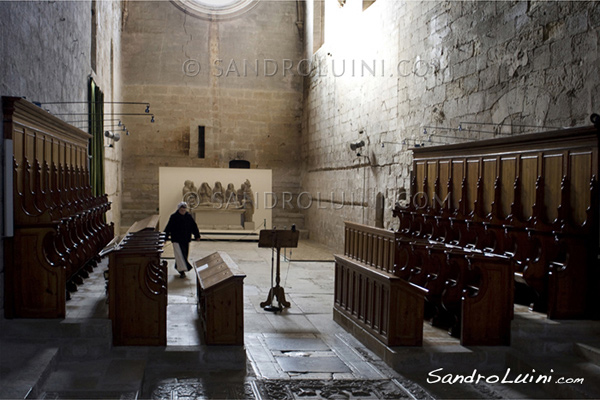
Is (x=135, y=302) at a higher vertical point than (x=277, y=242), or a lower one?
lower

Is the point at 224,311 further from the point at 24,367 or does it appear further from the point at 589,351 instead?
the point at 589,351

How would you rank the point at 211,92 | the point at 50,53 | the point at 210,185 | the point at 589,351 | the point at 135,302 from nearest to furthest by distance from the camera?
the point at 589,351 → the point at 135,302 → the point at 50,53 → the point at 210,185 → the point at 211,92

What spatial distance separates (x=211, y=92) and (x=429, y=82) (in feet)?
29.1

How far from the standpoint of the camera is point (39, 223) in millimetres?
4711

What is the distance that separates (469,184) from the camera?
727cm

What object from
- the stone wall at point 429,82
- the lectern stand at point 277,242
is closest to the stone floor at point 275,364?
the lectern stand at point 277,242

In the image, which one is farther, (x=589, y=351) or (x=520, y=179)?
(x=520, y=179)

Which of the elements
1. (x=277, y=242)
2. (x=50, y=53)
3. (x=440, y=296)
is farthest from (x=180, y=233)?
(x=440, y=296)

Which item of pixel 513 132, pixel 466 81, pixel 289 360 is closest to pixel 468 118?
pixel 466 81

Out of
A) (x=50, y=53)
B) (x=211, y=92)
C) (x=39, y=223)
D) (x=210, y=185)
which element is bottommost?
(x=39, y=223)

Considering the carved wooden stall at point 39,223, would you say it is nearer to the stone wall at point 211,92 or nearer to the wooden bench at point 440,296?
the wooden bench at point 440,296

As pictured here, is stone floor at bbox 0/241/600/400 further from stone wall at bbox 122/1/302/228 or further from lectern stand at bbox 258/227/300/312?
stone wall at bbox 122/1/302/228

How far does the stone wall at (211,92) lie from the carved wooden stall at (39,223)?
946 cm

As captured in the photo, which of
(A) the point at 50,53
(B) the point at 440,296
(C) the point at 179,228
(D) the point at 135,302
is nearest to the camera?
(D) the point at 135,302
